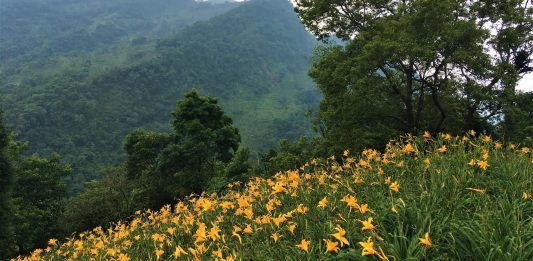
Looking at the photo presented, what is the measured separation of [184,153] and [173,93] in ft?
321

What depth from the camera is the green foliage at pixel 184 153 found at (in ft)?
83.9

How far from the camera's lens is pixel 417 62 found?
1411cm

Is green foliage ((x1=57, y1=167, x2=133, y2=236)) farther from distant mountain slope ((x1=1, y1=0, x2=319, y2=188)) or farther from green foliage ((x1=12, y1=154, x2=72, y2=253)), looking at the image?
distant mountain slope ((x1=1, y1=0, x2=319, y2=188))

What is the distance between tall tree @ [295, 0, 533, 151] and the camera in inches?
517

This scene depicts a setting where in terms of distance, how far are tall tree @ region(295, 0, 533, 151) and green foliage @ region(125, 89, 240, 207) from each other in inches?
389

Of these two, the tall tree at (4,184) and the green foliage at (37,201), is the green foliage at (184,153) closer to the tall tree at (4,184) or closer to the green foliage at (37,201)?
the green foliage at (37,201)

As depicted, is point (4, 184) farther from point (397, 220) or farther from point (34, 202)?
point (397, 220)

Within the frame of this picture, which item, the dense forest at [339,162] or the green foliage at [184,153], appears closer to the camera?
the dense forest at [339,162]

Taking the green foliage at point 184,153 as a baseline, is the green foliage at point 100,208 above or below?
below

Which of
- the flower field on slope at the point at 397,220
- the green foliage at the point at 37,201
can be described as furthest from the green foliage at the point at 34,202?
the flower field on slope at the point at 397,220

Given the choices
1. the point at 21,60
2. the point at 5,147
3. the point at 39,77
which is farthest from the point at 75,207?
the point at 21,60

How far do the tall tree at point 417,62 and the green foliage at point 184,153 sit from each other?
9.88m

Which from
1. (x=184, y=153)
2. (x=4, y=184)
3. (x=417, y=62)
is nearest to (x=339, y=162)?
(x=417, y=62)

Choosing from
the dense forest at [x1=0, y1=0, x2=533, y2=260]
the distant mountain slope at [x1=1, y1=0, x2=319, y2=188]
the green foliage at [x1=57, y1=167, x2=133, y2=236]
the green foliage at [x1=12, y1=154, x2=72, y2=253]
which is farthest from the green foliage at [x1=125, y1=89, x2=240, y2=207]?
the distant mountain slope at [x1=1, y1=0, x2=319, y2=188]
